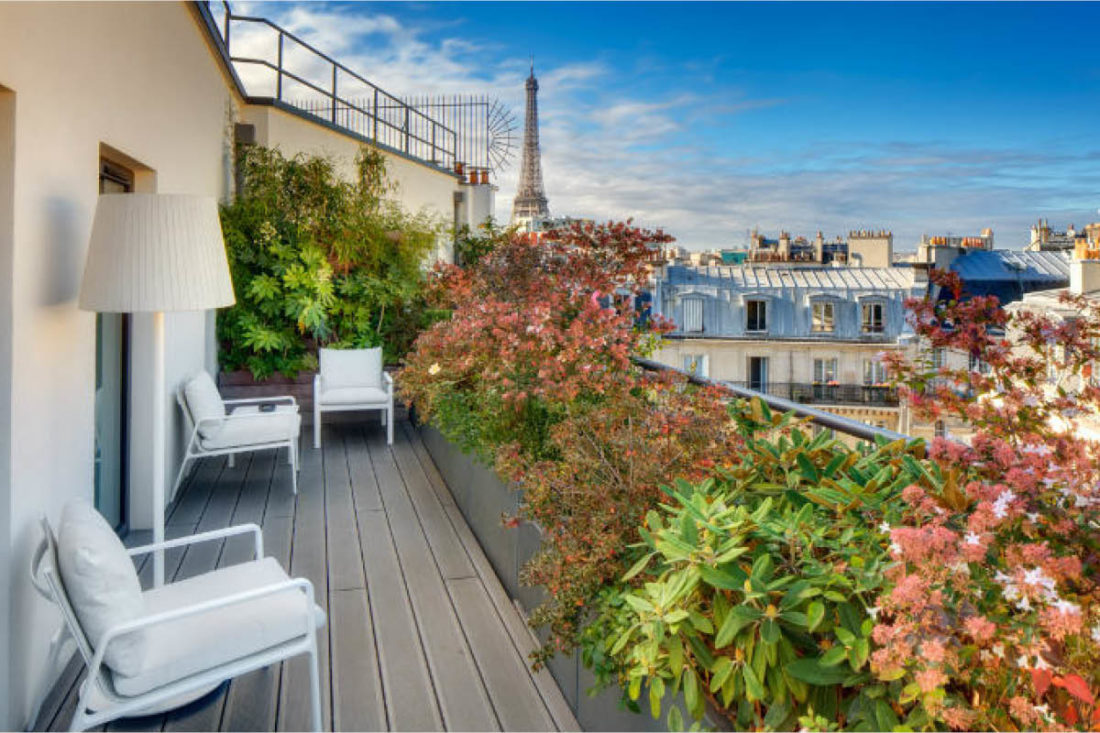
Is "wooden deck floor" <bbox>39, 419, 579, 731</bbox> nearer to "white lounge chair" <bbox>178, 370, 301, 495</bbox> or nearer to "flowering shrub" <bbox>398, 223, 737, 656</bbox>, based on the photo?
"white lounge chair" <bbox>178, 370, 301, 495</bbox>

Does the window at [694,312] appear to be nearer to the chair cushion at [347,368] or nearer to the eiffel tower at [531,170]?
the chair cushion at [347,368]

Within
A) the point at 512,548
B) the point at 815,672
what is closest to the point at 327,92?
the point at 512,548

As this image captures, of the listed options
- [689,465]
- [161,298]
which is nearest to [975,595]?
[689,465]

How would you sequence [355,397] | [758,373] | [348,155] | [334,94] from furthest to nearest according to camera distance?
[758,373], [348,155], [334,94], [355,397]

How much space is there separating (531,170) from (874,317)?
1792 centimetres

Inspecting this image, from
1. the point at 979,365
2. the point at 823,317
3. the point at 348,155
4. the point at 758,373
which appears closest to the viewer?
the point at 979,365

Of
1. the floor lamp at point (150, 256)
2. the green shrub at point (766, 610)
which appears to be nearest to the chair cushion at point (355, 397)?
the floor lamp at point (150, 256)

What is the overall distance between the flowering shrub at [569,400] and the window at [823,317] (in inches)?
454

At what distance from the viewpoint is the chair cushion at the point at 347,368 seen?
6477 millimetres

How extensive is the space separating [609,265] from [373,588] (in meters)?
2.07

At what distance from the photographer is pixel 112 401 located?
12.0ft

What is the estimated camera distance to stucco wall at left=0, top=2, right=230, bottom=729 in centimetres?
206

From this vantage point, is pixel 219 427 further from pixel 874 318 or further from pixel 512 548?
pixel 874 318

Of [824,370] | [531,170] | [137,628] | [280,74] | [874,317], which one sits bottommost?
[137,628]
